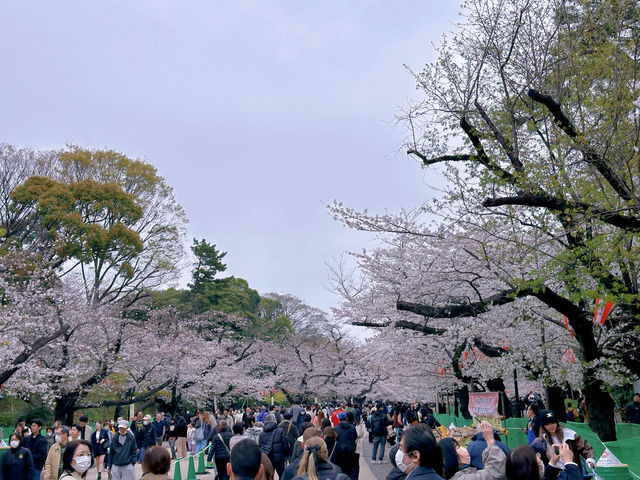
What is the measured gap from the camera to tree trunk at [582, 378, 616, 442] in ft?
42.5

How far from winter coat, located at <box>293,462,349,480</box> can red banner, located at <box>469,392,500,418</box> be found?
1128 cm

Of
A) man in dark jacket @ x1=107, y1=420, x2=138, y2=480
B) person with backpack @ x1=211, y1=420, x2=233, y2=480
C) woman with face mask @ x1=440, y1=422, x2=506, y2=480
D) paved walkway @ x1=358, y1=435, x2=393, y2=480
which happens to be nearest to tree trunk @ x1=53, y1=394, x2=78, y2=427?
paved walkway @ x1=358, y1=435, x2=393, y2=480

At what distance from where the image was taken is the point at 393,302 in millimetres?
17109

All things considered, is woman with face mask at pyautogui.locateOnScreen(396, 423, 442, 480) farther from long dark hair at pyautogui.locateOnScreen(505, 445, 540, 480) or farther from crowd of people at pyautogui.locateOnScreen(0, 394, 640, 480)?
long dark hair at pyautogui.locateOnScreen(505, 445, 540, 480)

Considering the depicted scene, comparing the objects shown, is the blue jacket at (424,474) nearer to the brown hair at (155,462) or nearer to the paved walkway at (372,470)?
the brown hair at (155,462)

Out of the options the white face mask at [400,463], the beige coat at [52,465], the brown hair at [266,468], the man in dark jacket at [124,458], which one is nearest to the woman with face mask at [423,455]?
the brown hair at [266,468]

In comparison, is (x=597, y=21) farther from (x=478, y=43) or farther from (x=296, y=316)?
(x=296, y=316)

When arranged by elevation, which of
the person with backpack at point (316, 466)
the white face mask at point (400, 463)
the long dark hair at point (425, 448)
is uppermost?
the long dark hair at point (425, 448)

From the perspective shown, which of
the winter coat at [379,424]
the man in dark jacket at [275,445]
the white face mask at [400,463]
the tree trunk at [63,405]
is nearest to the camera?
the white face mask at [400,463]

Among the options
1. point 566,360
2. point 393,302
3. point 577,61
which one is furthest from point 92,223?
point 577,61

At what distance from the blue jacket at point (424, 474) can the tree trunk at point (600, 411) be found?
10.5 m

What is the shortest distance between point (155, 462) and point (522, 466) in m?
2.74

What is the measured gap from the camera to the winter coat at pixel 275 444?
33.2 feet

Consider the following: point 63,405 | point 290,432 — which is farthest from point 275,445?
Result: point 63,405
